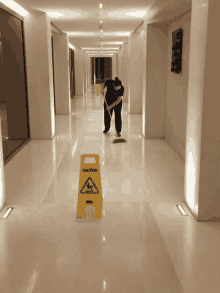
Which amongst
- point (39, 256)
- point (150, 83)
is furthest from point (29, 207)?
point (150, 83)

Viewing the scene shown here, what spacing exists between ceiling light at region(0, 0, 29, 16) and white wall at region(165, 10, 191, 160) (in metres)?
3.16

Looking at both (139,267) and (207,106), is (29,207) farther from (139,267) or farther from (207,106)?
(207,106)

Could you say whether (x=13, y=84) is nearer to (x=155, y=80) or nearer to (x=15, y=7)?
(x=15, y=7)

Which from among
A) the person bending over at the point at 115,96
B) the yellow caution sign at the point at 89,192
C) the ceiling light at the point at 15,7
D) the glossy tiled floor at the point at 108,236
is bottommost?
the glossy tiled floor at the point at 108,236

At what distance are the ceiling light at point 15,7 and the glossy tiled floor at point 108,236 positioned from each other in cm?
291

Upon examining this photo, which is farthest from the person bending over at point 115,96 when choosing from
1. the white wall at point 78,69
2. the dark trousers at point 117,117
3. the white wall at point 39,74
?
the white wall at point 78,69

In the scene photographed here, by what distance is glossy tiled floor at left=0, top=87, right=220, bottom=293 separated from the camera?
9.25 ft

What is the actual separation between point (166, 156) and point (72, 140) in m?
2.47

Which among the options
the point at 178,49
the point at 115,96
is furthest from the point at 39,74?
the point at 178,49

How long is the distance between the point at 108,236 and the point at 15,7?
518 cm

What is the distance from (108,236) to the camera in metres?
3.57

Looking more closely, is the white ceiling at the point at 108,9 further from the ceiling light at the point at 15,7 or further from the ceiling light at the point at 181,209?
the ceiling light at the point at 181,209

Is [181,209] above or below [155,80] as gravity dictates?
below

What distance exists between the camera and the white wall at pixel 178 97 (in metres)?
6.12
